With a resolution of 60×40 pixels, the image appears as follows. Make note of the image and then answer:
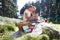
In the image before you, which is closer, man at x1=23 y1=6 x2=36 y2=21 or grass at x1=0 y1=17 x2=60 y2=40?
grass at x1=0 y1=17 x2=60 y2=40

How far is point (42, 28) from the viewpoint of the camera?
8.32ft

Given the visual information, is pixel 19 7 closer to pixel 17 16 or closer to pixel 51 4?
pixel 17 16

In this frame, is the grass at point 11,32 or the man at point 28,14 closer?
the grass at point 11,32

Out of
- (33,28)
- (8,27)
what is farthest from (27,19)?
(8,27)

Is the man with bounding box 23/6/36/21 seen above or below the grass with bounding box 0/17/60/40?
above

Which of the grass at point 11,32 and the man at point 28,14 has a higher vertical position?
the man at point 28,14

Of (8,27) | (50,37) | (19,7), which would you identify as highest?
(19,7)

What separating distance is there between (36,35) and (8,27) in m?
0.47

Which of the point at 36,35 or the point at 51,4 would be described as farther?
the point at 51,4

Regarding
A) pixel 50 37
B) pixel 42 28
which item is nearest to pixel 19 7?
pixel 42 28

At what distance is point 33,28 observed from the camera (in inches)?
100.0

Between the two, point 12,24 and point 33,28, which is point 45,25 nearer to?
point 33,28

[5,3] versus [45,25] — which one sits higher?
[5,3]

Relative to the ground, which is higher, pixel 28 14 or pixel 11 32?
pixel 28 14
